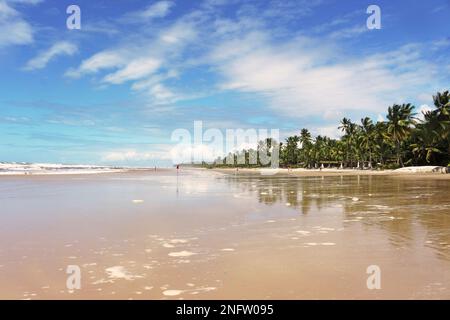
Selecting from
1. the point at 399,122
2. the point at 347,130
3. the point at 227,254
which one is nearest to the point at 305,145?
the point at 347,130

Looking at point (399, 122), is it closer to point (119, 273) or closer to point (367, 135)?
point (367, 135)

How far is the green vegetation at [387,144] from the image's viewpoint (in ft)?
225

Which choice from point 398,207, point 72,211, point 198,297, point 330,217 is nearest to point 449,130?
point 398,207

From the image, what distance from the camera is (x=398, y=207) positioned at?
49.2ft

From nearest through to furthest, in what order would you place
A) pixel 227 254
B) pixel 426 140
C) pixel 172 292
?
pixel 172 292, pixel 227 254, pixel 426 140

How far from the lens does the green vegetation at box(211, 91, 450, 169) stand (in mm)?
68688

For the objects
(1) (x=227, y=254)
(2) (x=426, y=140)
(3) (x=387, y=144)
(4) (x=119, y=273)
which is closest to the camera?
(4) (x=119, y=273)

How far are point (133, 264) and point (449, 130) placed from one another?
7054 centimetres

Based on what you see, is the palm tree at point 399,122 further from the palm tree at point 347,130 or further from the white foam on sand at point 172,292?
the white foam on sand at point 172,292

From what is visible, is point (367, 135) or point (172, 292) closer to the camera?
point (172, 292)

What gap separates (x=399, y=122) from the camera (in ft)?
268

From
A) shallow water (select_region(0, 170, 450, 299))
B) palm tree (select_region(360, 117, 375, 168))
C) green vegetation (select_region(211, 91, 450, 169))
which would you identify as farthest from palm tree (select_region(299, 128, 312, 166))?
shallow water (select_region(0, 170, 450, 299))

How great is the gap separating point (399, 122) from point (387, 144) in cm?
1915

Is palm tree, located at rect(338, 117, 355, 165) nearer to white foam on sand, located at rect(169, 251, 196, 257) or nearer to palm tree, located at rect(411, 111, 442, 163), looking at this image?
palm tree, located at rect(411, 111, 442, 163)
